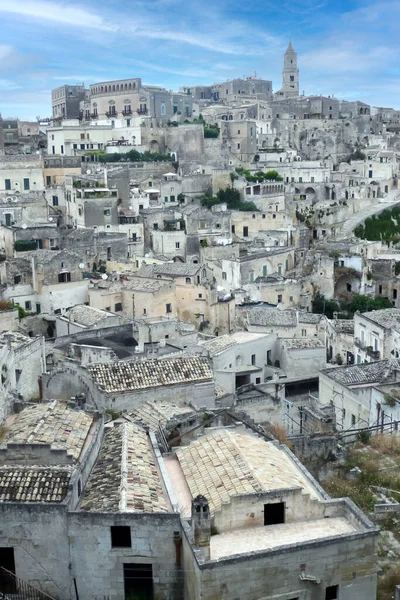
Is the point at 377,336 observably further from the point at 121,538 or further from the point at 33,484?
the point at 33,484

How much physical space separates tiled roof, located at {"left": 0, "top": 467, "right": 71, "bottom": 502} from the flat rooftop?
8.84 feet

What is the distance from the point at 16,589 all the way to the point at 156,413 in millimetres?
6412

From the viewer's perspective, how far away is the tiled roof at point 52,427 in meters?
13.9

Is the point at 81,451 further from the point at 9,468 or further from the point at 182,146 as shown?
the point at 182,146

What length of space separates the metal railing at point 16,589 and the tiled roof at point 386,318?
20.3m

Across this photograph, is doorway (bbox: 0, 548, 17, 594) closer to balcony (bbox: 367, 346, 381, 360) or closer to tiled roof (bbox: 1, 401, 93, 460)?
tiled roof (bbox: 1, 401, 93, 460)

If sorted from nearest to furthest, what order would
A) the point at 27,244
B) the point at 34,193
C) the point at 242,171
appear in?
the point at 27,244, the point at 34,193, the point at 242,171

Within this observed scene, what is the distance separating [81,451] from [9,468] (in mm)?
1874

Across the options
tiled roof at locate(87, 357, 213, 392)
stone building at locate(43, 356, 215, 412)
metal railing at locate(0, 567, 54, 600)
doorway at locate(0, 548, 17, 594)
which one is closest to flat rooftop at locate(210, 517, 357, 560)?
metal railing at locate(0, 567, 54, 600)

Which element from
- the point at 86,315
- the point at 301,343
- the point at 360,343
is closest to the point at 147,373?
the point at 301,343

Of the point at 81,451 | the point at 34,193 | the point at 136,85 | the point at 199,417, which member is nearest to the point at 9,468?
the point at 81,451

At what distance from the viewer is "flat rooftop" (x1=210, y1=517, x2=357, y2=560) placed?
11086 millimetres

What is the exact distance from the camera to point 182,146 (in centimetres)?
6506

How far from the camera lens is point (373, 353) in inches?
1152
